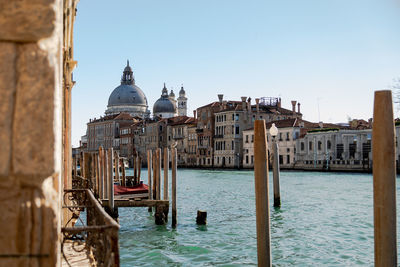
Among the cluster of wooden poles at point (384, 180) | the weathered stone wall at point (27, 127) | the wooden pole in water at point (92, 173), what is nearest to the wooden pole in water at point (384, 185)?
the cluster of wooden poles at point (384, 180)

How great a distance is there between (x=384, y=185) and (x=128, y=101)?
8604 centimetres

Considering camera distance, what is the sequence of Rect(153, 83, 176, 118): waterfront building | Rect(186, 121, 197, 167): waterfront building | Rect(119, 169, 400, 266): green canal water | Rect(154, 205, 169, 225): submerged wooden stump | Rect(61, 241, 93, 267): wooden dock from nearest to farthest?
Rect(61, 241, 93, 267): wooden dock < Rect(119, 169, 400, 266): green canal water < Rect(154, 205, 169, 225): submerged wooden stump < Rect(186, 121, 197, 167): waterfront building < Rect(153, 83, 176, 118): waterfront building

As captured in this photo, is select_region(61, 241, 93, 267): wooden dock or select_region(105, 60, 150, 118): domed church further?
select_region(105, 60, 150, 118): domed church

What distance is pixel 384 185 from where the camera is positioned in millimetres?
4191

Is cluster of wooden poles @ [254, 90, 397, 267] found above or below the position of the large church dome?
below

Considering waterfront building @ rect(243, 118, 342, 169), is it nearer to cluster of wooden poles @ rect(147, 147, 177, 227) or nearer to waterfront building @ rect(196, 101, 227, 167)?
waterfront building @ rect(196, 101, 227, 167)

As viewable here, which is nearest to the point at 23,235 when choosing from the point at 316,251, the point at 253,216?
the point at 316,251

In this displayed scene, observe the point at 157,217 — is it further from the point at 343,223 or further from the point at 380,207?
the point at 380,207

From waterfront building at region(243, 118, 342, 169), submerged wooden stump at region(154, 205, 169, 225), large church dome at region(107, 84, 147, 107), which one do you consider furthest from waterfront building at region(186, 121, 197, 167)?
submerged wooden stump at region(154, 205, 169, 225)

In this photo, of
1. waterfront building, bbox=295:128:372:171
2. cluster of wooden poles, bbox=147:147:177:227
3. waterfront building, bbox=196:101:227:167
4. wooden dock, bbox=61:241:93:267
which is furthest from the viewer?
waterfront building, bbox=196:101:227:167

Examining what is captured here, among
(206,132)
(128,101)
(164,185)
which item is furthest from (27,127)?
(128,101)

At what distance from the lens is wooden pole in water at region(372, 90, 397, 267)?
4160mm

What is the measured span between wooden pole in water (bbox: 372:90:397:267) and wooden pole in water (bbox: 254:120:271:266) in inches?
54.5

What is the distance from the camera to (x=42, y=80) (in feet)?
5.64
